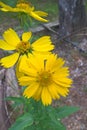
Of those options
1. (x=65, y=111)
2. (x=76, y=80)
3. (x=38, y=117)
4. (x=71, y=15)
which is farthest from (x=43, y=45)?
(x=71, y=15)

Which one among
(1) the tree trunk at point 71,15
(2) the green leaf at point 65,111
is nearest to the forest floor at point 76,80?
(1) the tree trunk at point 71,15

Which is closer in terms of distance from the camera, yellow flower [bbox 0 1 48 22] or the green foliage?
yellow flower [bbox 0 1 48 22]

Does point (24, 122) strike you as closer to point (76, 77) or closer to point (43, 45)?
point (43, 45)

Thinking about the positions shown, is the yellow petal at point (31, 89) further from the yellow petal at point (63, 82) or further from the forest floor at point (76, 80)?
the forest floor at point (76, 80)

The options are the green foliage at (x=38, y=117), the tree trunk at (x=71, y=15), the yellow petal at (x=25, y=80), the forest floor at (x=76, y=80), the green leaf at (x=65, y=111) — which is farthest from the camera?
the tree trunk at (x=71, y=15)

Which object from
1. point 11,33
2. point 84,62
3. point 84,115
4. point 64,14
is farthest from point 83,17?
point 11,33

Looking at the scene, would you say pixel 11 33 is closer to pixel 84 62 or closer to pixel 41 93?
pixel 41 93

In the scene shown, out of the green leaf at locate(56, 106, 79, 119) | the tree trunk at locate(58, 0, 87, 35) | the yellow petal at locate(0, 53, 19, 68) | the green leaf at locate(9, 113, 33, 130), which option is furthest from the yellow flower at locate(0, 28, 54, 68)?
the tree trunk at locate(58, 0, 87, 35)

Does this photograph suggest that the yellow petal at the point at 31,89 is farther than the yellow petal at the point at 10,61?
No

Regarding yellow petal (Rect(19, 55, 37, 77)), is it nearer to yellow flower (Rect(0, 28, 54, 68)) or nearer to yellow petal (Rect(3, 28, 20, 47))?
yellow flower (Rect(0, 28, 54, 68))
